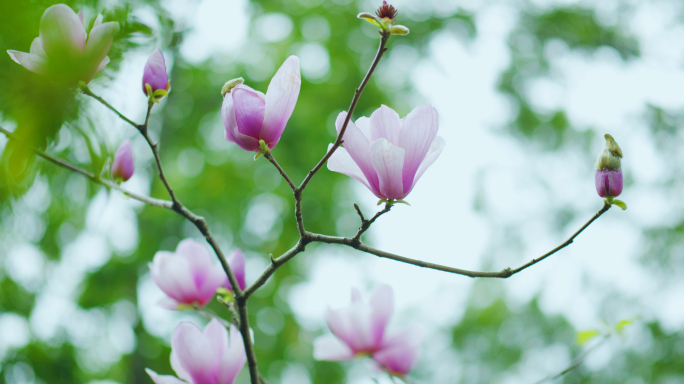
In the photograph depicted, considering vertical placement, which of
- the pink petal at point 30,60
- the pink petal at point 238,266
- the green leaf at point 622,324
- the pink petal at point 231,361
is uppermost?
the pink petal at point 30,60

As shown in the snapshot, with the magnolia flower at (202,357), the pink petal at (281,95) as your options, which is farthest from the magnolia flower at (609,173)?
the magnolia flower at (202,357)

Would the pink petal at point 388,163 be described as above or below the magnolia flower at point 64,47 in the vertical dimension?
below

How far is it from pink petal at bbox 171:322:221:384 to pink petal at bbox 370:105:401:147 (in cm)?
29

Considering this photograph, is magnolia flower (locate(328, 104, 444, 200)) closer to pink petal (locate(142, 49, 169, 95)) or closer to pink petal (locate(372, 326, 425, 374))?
pink petal (locate(142, 49, 169, 95))

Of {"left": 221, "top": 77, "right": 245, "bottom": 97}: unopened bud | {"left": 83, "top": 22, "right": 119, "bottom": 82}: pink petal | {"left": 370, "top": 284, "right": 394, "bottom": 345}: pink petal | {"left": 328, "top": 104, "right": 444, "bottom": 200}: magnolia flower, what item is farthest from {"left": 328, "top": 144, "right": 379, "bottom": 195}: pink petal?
{"left": 370, "top": 284, "right": 394, "bottom": 345}: pink petal

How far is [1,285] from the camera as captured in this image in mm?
1976

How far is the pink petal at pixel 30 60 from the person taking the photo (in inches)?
13.1

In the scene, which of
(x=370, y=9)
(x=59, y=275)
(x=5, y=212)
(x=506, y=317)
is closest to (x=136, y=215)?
(x=59, y=275)

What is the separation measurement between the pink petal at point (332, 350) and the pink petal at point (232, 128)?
41 cm

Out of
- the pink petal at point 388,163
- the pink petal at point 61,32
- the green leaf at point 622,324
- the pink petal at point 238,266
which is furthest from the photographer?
the green leaf at point 622,324

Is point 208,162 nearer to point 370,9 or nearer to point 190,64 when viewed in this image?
point 190,64

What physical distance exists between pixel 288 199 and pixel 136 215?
3.22 feet

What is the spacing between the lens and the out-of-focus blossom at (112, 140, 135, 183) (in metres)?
0.58

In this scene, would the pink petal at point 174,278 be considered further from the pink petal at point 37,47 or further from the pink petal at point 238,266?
the pink petal at point 37,47
